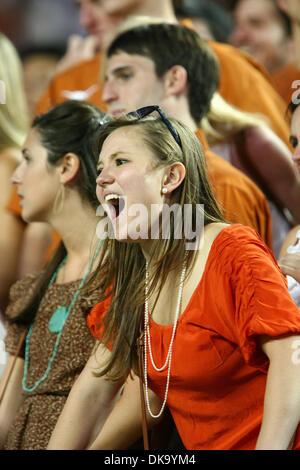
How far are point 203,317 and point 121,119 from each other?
370 millimetres

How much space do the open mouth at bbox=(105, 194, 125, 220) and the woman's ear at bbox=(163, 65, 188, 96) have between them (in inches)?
25.7

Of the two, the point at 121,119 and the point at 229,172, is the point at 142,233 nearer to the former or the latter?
the point at 121,119

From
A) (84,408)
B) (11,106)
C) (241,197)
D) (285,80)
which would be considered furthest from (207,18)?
(84,408)

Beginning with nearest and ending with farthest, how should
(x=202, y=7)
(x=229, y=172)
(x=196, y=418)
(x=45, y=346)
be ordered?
(x=196, y=418)
(x=45, y=346)
(x=229, y=172)
(x=202, y=7)

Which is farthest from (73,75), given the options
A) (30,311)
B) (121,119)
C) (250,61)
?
(121,119)

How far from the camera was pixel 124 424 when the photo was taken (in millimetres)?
1426

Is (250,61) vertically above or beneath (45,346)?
above

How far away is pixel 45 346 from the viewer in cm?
160

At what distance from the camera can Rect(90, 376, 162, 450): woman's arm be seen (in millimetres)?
1417

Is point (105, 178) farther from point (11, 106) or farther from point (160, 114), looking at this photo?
point (11, 106)

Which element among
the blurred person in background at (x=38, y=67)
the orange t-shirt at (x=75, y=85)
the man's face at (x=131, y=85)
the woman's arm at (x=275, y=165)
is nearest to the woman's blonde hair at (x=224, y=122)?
the woman's arm at (x=275, y=165)

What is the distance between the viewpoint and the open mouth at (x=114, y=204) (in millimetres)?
1279

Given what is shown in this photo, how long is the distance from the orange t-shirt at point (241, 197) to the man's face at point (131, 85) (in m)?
0.19

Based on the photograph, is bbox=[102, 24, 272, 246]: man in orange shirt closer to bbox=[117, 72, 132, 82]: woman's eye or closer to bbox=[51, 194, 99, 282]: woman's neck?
bbox=[117, 72, 132, 82]: woman's eye
